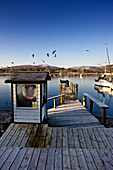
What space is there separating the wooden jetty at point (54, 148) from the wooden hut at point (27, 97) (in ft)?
1.13

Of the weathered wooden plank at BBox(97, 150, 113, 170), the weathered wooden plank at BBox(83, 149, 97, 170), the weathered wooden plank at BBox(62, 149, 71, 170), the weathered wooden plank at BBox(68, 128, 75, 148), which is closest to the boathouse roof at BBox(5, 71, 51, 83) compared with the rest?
the weathered wooden plank at BBox(68, 128, 75, 148)

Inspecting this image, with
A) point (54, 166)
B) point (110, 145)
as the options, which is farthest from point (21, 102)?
point (110, 145)

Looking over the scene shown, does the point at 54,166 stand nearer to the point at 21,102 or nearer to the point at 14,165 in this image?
the point at 14,165

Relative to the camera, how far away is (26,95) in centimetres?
514

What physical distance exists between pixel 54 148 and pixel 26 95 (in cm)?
267

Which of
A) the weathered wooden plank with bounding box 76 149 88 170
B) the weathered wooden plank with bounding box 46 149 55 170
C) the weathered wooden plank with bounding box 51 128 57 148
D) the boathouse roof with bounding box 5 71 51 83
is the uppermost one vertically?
the boathouse roof with bounding box 5 71 51 83

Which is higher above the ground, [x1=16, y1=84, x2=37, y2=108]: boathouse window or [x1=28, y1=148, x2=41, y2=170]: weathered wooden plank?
[x1=16, y1=84, x2=37, y2=108]: boathouse window

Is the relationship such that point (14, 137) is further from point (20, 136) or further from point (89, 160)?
point (89, 160)

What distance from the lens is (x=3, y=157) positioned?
9.48 ft

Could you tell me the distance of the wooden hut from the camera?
4.96 meters

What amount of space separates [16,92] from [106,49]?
4052 centimetres

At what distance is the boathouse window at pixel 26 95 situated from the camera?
200 inches

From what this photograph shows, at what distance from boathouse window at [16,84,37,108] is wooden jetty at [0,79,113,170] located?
921mm

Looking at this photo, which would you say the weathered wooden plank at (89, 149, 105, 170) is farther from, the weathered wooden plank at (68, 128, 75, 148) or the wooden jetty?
the weathered wooden plank at (68, 128, 75, 148)
